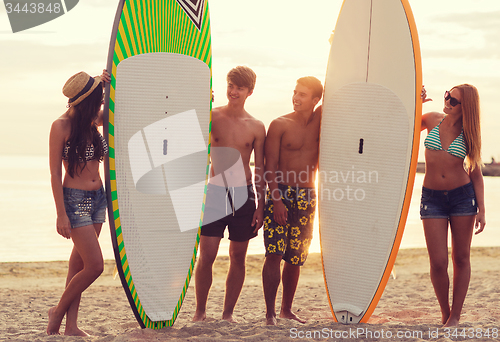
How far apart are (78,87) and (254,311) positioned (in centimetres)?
241

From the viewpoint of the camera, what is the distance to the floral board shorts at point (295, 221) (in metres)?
3.23

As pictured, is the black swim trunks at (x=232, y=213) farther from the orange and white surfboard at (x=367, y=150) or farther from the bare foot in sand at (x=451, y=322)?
the bare foot in sand at (x=451, y=322)

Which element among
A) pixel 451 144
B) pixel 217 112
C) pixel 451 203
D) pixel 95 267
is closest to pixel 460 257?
pixel 451 203

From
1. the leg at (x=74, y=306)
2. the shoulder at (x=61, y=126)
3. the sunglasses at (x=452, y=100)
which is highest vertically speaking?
the sunglasses at (x=452, y=100)

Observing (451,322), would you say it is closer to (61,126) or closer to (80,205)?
(80,205)

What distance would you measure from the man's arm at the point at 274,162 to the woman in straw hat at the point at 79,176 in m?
1.13

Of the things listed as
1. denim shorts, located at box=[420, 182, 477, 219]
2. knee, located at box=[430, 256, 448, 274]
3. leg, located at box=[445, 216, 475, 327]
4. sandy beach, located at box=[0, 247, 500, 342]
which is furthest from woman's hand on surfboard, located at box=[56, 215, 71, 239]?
leg, located at box=[445, 216, 475, 327]

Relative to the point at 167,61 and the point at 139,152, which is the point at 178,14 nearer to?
the point at 167,61

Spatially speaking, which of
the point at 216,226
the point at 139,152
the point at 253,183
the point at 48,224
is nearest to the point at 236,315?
the point at 216,226

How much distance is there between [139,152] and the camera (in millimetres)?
3197

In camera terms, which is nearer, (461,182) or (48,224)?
(461,182)

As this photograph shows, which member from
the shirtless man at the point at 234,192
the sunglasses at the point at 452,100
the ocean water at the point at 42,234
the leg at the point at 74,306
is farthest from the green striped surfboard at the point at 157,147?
the ocean water at the point at 42,234

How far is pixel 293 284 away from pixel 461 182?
55.4 inches

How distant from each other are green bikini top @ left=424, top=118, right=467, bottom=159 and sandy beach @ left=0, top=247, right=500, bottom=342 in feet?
3.88
